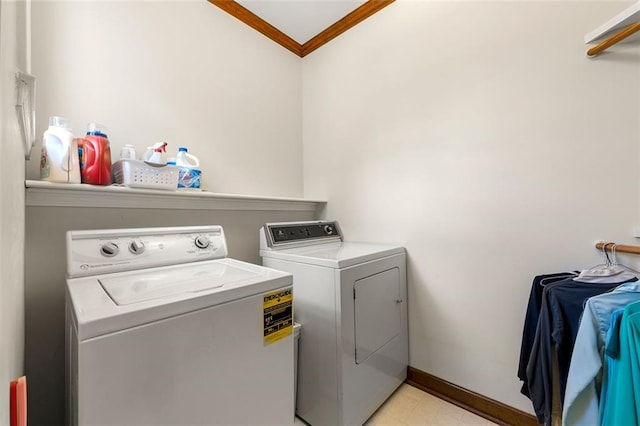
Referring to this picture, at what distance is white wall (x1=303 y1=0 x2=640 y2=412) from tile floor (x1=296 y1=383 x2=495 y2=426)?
0.51 ft

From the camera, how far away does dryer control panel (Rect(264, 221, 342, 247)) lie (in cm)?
177

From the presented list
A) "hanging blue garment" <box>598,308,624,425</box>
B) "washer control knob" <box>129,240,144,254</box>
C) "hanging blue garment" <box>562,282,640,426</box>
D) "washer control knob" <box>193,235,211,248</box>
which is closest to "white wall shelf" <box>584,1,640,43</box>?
"hanging blue garment" <box>562,282,640,426</box>

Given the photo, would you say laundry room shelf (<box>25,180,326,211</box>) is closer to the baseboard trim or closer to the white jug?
the white jug

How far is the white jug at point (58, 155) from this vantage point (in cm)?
115

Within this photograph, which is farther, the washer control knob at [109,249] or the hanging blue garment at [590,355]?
the washer control knob at [109,249]

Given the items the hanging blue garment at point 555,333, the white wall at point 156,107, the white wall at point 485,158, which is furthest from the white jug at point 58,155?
the hanging blue garment at point 555,333

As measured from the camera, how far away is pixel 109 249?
1134 mm

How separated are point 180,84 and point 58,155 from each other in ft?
2.87

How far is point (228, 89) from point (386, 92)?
1227 mm

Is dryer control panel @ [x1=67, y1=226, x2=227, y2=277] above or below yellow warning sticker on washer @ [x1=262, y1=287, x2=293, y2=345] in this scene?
above

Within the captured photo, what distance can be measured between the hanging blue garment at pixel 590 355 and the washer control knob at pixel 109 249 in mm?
1950

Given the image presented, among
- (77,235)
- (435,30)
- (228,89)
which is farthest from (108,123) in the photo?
(435,30)

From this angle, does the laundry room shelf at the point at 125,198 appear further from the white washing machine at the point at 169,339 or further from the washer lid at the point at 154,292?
the washer lid at the point at 154,292

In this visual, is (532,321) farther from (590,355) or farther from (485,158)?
(485,158)
